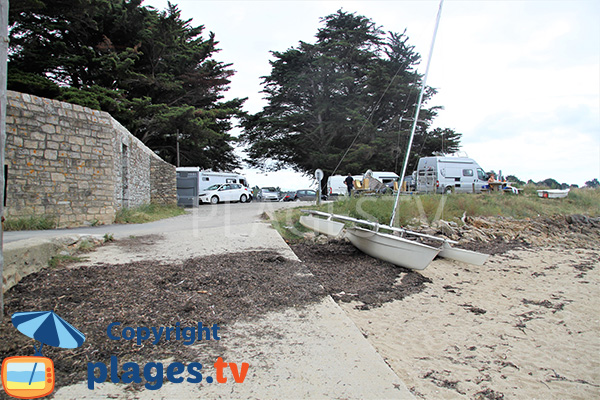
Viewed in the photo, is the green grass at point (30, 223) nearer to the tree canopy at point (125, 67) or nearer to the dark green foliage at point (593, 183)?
the tree canopy at point (125, 67)

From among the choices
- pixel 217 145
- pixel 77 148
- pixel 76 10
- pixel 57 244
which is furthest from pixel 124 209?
pixel 217 145

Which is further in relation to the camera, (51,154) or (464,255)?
(51,154)

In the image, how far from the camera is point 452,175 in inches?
918

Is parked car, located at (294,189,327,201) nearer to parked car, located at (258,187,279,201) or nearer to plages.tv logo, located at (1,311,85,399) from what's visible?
parked car, located at (258,187,279,201)

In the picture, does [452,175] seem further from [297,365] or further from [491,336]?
[297,365]

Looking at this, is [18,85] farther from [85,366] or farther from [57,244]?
[85,366]

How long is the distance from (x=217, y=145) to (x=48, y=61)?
14.0 m

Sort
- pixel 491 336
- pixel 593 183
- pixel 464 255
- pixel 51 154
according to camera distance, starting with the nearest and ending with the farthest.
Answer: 1. pixel 491 336
2. pixel 464 255
3. pixel 51 154
4. pixel 593 183

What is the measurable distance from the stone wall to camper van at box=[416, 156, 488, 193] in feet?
60.0

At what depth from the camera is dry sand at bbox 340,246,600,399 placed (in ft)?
11.5

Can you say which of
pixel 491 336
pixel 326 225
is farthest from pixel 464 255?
pixel 491 336

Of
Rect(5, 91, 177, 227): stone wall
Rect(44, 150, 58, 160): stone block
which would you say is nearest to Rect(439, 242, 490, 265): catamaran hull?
Rect(5, 91, 177, 227): stone wall

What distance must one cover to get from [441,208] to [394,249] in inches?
293

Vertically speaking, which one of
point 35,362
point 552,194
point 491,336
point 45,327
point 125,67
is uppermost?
point 125,67
